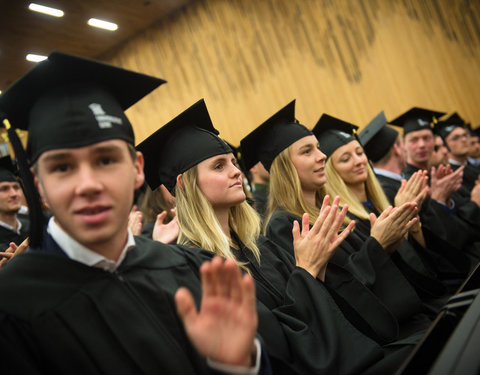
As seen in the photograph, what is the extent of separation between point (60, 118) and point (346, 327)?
1574 millimetres

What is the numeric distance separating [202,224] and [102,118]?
3.38 ft

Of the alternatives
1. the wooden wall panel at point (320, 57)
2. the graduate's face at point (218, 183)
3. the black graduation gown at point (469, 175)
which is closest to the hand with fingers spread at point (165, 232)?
the graduate's face at point (218, 183)

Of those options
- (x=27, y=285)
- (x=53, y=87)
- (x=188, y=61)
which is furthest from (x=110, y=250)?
(x=188, y=61)

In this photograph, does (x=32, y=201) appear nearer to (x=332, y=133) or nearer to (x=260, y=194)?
(x=332, y=133)

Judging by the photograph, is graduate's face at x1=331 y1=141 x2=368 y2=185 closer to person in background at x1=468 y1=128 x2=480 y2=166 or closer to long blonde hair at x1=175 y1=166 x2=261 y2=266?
long blonde hair at x1=175 y1=166 x2=261 y2=266

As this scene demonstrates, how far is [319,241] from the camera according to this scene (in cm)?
213

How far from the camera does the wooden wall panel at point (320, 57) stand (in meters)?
7.59

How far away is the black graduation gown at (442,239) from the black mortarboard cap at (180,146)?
8.29 ft

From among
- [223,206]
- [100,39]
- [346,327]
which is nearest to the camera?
[346,327]

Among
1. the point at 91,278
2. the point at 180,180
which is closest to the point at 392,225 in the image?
the point at 180,180

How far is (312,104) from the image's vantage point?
25.8 ft

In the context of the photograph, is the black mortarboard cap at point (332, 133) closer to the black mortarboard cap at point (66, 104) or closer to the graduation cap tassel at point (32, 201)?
the black mortarboard cap at point (66, 104)

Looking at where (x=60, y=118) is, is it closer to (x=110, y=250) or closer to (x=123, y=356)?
(x=110, y=250)

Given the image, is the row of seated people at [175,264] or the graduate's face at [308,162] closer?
the row of seated people at [175,264]
